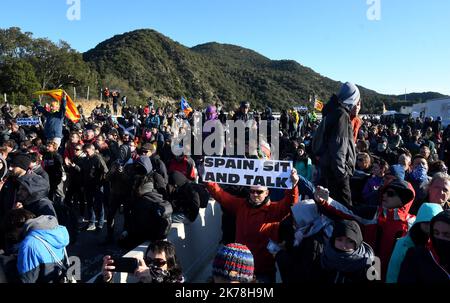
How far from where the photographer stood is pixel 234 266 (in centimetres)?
277

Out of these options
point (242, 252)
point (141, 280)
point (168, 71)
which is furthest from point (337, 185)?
point (168, 71)

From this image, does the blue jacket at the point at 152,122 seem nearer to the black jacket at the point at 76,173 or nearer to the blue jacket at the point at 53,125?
the blue jacket at the point at 53,125

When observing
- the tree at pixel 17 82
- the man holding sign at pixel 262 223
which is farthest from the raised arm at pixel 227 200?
the tree at pixel 17 82

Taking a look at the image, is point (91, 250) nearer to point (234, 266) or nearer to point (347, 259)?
point (234, 266)

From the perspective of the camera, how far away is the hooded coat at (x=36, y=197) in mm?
4148

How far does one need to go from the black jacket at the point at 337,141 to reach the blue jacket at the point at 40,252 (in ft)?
8.66

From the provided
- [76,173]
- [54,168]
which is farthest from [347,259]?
[76,173]

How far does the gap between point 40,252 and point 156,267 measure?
93 cm

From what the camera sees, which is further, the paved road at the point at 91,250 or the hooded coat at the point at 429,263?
the paved road at the point at 91,250

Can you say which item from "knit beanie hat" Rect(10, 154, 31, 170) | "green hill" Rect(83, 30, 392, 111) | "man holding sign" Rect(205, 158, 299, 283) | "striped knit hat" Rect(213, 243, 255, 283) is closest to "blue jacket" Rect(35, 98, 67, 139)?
"knit beanie hat" Rect(10, 154, 31, 170)

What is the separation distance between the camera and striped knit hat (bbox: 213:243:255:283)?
2756mm

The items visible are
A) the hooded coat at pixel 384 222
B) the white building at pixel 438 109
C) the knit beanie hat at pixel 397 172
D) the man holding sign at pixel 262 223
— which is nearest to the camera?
the hooded coat at pixel 384 222

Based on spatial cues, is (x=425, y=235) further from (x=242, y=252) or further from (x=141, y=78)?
(x=141, y=78)

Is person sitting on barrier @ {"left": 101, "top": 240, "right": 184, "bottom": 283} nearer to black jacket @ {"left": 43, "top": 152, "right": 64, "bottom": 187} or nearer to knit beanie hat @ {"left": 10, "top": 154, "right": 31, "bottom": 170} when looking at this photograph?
knit beanie hat @ {"left": 10, "top": 154, "right": 31, "bottom": 170}
